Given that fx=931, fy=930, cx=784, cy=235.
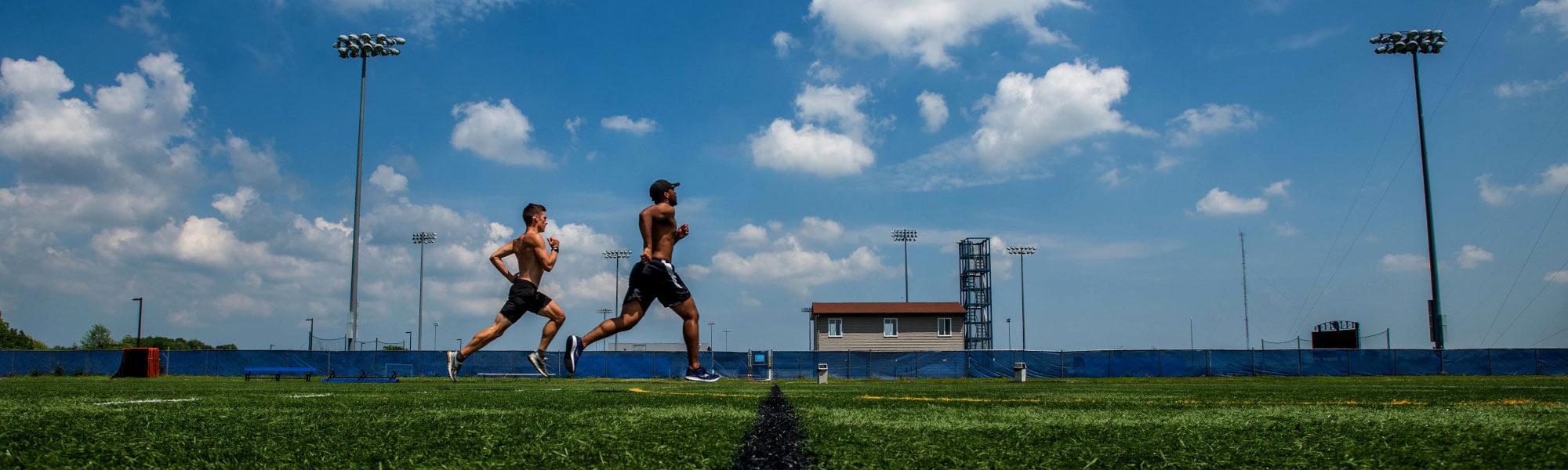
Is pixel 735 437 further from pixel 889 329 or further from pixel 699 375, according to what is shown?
pixel 889 329

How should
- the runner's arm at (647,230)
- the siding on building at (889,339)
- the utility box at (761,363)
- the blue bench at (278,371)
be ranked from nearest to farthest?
the runner's arm at (647,230) < the blue bench at (278,371) < the utility box at (761,363) < the siding on building at (889,339)

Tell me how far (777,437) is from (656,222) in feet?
15.9

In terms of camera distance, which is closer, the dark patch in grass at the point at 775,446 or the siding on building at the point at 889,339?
the dark patch in grass at the point at 775,446

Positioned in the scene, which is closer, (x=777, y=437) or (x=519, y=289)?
(x=777, y=437)

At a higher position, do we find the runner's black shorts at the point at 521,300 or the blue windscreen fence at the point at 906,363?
the runner's black shorts at the point at 521,300

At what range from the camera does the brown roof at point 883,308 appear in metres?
54.3

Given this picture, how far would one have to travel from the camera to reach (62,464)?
213cm

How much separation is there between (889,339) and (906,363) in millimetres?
17707

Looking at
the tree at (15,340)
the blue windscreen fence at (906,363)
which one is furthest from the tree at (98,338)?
the blue windscreen fence at (906,363)

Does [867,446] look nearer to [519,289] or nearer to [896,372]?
[519,289]

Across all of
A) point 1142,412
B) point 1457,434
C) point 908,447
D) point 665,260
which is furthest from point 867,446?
point 665,260

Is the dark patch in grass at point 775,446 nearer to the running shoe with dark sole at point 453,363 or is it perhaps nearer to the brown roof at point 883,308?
the running shoe with dark sole at point 453,363

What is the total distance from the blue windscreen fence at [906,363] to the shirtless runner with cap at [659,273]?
89.5 ft

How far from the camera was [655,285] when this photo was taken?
24.6 ft
